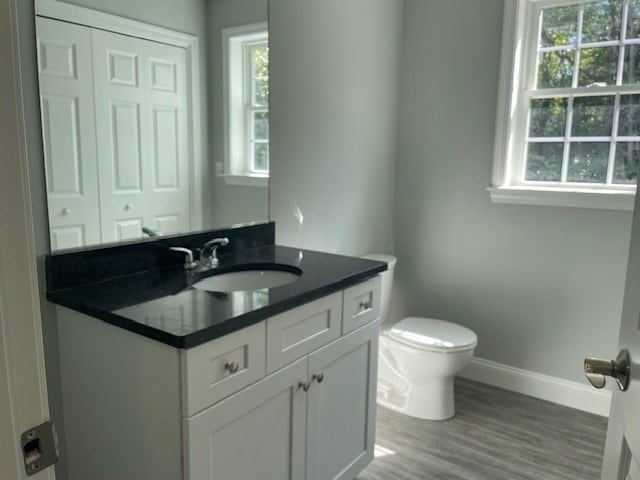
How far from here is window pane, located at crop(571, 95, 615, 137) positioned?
8.46ft

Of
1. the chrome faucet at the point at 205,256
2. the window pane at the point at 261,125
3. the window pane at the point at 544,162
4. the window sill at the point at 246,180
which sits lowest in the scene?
the chrome faucet at the point at 205,256

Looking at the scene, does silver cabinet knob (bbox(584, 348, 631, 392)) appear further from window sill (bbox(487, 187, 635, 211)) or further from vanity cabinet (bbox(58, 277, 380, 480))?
window sill (bbox(487, 187, 635, 211))

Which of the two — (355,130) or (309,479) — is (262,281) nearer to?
(309,479)

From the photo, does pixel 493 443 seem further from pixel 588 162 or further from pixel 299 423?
pixel 588 162

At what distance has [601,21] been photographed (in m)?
2.56

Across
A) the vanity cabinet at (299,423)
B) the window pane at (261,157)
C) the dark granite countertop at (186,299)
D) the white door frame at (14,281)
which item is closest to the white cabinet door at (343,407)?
the vanity cabinet at (299,423)

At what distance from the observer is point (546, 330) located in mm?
2801

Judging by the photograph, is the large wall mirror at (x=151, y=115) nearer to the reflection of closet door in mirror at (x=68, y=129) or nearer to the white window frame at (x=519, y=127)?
the reflection of closet door in mirror at (x=68, y=129)

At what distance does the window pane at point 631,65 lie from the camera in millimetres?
2482

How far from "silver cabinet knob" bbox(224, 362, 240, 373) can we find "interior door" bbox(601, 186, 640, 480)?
88cm

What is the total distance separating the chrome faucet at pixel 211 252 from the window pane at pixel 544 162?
1800 millimetres

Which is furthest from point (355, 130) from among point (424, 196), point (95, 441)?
point (95, 441)

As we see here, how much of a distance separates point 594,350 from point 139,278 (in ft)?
7.61

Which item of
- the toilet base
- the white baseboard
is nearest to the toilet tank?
the toilet base
